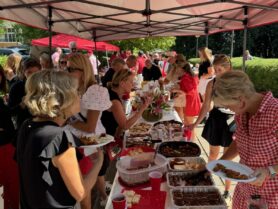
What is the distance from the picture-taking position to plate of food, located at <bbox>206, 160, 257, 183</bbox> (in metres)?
1.75

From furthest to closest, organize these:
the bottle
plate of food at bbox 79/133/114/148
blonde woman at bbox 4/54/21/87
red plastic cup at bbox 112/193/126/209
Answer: blonde woman at bbox 4/54/21/87
plate of food at bbox 79/133/114/148
red plastic cup at bbox 112/193/126/209
the bottle

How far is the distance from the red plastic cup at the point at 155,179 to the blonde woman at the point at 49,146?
0.65 meters

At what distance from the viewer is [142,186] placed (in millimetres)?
2119

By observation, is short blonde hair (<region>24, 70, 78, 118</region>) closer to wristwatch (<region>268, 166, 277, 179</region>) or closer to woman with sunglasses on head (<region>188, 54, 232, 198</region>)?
wristwatch (<region>268, 166, 277, 179</region>)

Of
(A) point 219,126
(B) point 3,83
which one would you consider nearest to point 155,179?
(A) point 219,126

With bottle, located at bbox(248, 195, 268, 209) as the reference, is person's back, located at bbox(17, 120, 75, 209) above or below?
above

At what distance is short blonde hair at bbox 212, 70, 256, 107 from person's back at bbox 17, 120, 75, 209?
934 millimetres

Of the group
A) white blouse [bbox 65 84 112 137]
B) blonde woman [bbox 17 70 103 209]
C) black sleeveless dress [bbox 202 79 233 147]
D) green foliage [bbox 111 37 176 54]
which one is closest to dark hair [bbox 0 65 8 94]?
white blouse [bbox 65 84 112 137]

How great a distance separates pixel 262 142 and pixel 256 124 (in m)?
0.11

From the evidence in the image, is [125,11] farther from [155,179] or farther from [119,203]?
[119,203]

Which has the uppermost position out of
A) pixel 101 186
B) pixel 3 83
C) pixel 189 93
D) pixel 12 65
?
pixel 12 65

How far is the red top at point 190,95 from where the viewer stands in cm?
489

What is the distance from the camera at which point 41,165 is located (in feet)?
4.44

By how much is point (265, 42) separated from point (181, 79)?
70.9ft
